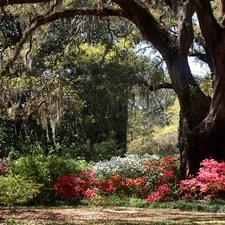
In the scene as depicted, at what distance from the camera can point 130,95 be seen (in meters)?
16.4


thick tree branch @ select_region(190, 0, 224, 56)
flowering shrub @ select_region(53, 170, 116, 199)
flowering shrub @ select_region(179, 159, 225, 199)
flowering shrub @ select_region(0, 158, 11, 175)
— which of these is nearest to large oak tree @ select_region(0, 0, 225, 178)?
thick tree branch @ select_region(190, 0, 224, 56)

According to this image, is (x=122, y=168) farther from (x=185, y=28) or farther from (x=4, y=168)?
(x=185, y=28)

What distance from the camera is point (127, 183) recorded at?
33.2ft

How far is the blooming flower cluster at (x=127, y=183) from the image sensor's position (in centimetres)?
940

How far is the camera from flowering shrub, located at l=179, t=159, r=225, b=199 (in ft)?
26.2

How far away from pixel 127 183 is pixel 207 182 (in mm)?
2533

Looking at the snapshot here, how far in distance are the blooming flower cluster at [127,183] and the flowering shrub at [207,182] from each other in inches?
24.7

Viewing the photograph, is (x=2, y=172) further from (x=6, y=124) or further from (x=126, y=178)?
(x=6, y=124)

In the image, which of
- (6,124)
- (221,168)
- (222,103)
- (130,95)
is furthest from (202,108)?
(6,124)

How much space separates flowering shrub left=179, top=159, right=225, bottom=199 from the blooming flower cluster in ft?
2.06

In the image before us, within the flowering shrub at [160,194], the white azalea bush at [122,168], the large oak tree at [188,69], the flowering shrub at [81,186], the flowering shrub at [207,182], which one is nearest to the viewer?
the flowering shrub at [207,182]

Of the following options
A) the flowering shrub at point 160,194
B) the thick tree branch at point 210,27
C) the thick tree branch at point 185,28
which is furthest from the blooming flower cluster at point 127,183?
the thick tree branch at point 210,27

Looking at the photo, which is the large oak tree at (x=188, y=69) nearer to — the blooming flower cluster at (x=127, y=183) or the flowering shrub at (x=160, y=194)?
the flowering shrub at (x=160, y=194)

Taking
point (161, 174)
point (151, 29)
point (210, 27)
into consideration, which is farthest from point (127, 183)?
point (210, 27)
